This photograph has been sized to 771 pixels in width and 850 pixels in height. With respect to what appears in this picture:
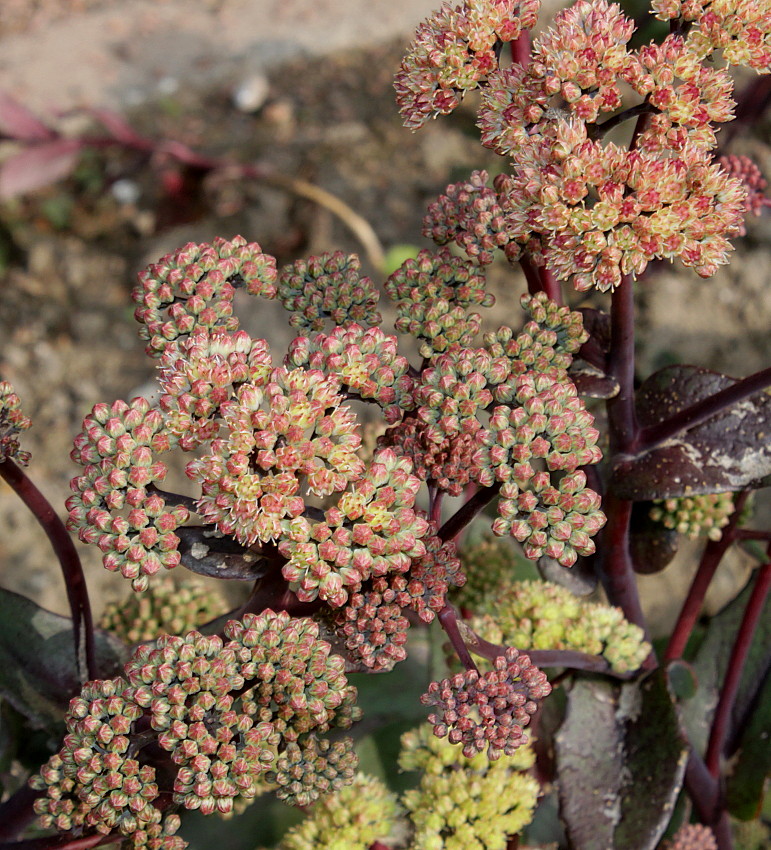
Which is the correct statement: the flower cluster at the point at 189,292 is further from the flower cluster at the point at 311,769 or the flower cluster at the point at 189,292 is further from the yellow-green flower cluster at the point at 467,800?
the yellow-green flower cluster at the point at 467,800

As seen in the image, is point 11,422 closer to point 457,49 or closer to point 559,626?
point 457,49

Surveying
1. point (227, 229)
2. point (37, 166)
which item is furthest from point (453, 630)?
point (37, 166)

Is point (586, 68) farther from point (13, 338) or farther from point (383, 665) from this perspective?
point (13, 338)

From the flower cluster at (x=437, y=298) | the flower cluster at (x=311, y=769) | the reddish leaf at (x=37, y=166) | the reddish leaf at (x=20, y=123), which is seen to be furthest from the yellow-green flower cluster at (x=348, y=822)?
the reddish leaf at (x=20, y=123)

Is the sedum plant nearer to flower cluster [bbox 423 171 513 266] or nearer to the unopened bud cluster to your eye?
flower cluster [bbox 423 171 513 266]

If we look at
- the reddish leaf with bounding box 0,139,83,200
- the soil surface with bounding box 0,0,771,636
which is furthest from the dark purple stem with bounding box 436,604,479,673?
the reddish leaf with bounding box 0,139,83,200
